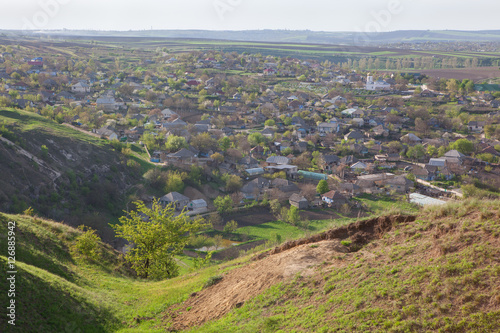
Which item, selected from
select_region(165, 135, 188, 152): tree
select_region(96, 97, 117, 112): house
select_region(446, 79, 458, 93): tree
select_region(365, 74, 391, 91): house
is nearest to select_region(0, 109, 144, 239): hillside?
select_region(165, 135, 188, 152): tree

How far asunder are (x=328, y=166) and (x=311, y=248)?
2681 cm

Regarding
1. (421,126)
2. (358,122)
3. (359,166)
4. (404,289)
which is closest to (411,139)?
(421,126)

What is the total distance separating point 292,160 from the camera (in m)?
35.5

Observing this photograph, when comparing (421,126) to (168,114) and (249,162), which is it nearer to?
(249,162)

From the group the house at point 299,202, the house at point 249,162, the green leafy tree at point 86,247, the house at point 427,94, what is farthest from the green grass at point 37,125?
the house at point 427,94

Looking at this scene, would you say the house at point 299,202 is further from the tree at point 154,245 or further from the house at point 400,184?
the tree at point 154,245

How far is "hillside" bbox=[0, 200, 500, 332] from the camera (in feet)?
19.8

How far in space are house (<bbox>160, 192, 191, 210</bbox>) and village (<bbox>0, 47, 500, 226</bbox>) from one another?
0.22 feet

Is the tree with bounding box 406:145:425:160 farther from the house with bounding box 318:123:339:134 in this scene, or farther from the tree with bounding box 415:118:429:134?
the house with bounding box 318:123:339:134

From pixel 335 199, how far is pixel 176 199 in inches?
410

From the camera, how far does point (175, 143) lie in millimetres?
33750

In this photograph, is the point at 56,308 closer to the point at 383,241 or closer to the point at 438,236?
the point at 383,241

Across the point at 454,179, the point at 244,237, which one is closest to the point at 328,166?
the point at 454,179

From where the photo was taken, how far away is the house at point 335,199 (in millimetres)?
27500
